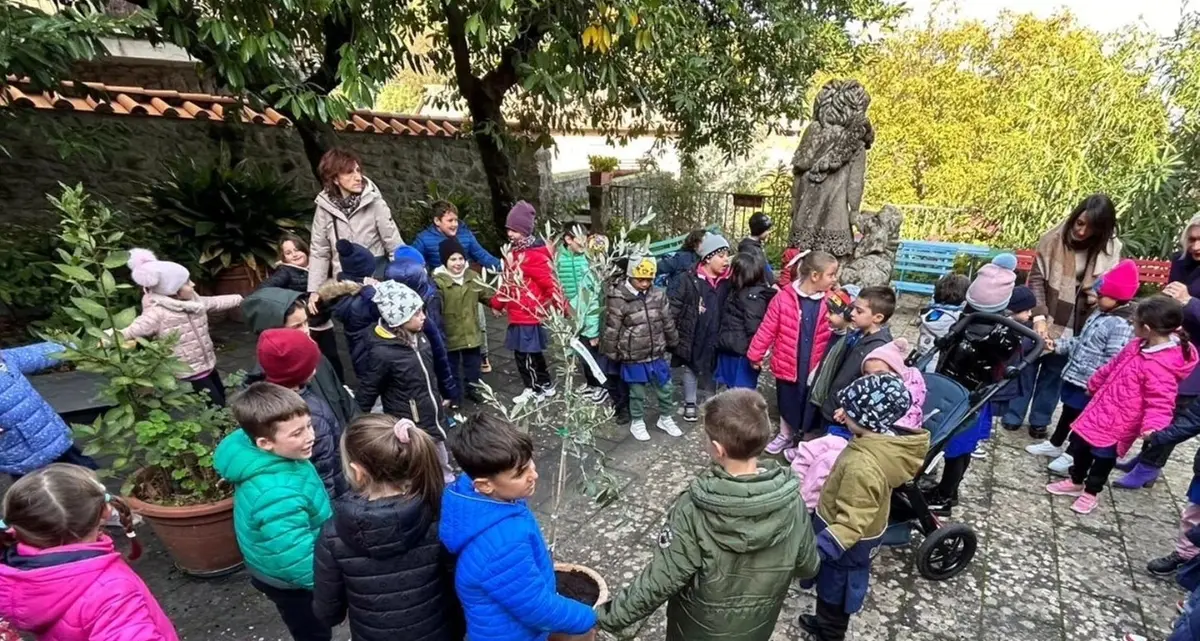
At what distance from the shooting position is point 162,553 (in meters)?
3.41

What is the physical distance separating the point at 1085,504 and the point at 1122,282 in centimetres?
142

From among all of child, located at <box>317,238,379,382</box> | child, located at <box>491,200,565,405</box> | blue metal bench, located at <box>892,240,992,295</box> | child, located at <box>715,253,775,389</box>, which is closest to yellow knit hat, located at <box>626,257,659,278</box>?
child, located at <box>715,253,775,389</box>

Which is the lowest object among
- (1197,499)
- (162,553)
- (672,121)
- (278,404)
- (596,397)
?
(162,553)

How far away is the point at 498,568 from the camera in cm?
180

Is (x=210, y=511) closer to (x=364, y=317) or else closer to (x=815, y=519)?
(x=364, y=317)

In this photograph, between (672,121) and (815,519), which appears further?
(672,121)

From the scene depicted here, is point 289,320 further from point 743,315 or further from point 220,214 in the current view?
point 220,214

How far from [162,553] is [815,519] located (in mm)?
3483

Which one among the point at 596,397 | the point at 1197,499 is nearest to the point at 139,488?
the point at 596,397

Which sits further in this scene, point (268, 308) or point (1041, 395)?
point (1041, 395)

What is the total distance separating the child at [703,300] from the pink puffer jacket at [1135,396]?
236 cm

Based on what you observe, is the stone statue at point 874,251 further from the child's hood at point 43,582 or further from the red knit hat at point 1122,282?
the child's hood at point 43,582

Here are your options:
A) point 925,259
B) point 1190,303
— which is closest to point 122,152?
point 1190,303

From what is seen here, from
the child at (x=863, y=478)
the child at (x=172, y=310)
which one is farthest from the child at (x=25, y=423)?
the child at (x=863, y=478)
